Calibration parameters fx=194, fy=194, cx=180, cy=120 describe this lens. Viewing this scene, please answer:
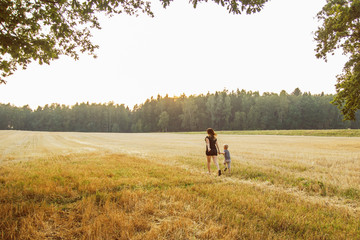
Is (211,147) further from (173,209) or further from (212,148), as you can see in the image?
(173,209)

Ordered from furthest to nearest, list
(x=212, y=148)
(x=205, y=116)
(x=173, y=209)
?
(x=205, y=116), (x=212, y=148), (x=173, y=209)

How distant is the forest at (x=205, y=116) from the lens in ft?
286

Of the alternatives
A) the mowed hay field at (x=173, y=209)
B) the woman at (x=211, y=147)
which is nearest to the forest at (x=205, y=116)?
the woman at (x=211, y=147)

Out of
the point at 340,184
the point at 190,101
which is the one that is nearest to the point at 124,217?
the point at 340,184

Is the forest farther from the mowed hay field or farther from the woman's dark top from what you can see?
the mowed hay field

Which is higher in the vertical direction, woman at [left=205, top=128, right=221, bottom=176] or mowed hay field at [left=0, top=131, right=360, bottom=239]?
woman at [left=205, top=128, right=221, bottom=176]

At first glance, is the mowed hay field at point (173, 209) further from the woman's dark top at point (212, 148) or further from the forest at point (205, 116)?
the forest at point (205, 116)

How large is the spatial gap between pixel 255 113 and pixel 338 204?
287ft

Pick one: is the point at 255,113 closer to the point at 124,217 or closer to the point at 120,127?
the point at 120,127

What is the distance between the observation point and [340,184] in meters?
6.80

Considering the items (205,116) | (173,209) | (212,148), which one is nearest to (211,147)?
(212,148)

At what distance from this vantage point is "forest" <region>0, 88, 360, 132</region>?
8719cm

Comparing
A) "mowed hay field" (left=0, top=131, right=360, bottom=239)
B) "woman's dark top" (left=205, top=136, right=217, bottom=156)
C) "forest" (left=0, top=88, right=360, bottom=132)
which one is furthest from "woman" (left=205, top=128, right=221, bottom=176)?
"forest" (left=0, top=88, right=360, bottom=132)

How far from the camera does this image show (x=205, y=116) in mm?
92938
